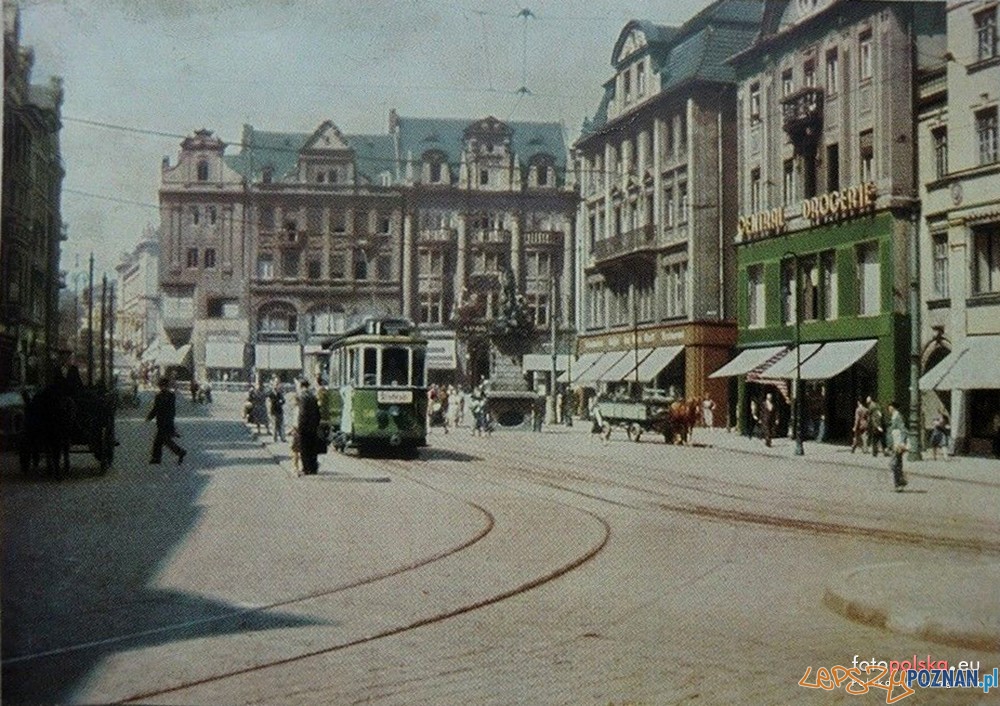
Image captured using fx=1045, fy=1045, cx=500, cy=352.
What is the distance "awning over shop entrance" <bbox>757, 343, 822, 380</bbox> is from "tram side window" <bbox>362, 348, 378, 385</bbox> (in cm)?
324

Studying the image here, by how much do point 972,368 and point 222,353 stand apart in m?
4.61

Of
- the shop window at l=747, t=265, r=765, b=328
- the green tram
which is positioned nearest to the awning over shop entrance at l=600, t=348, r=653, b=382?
the shop window at l=747, t=265, r=765, b=328

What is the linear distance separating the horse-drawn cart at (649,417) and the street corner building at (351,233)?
3967 millimetres

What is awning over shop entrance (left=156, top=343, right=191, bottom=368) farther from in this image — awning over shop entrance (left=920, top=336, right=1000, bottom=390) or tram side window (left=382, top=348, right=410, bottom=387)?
awning over shop entrance (left=920, top=336, right=1000, bottom=390)

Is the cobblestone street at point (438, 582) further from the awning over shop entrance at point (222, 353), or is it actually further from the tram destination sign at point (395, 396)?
the tram destination sign at point (395, 396)

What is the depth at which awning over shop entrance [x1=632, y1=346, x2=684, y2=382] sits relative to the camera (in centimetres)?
954

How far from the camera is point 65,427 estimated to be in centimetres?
604

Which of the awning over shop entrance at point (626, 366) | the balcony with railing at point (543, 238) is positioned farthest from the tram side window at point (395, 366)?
the balcony with railing at point (543, 238)

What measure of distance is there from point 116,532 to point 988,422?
17.3 feet

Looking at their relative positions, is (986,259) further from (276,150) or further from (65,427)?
(65,427)

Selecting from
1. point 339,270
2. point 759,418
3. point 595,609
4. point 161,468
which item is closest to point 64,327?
point 161,468

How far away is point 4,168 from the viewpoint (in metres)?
5.20

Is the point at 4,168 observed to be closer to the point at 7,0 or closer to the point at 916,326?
the point at 7,0

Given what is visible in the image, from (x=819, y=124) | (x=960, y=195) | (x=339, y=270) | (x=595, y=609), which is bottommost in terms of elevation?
(x=595, y=609)
